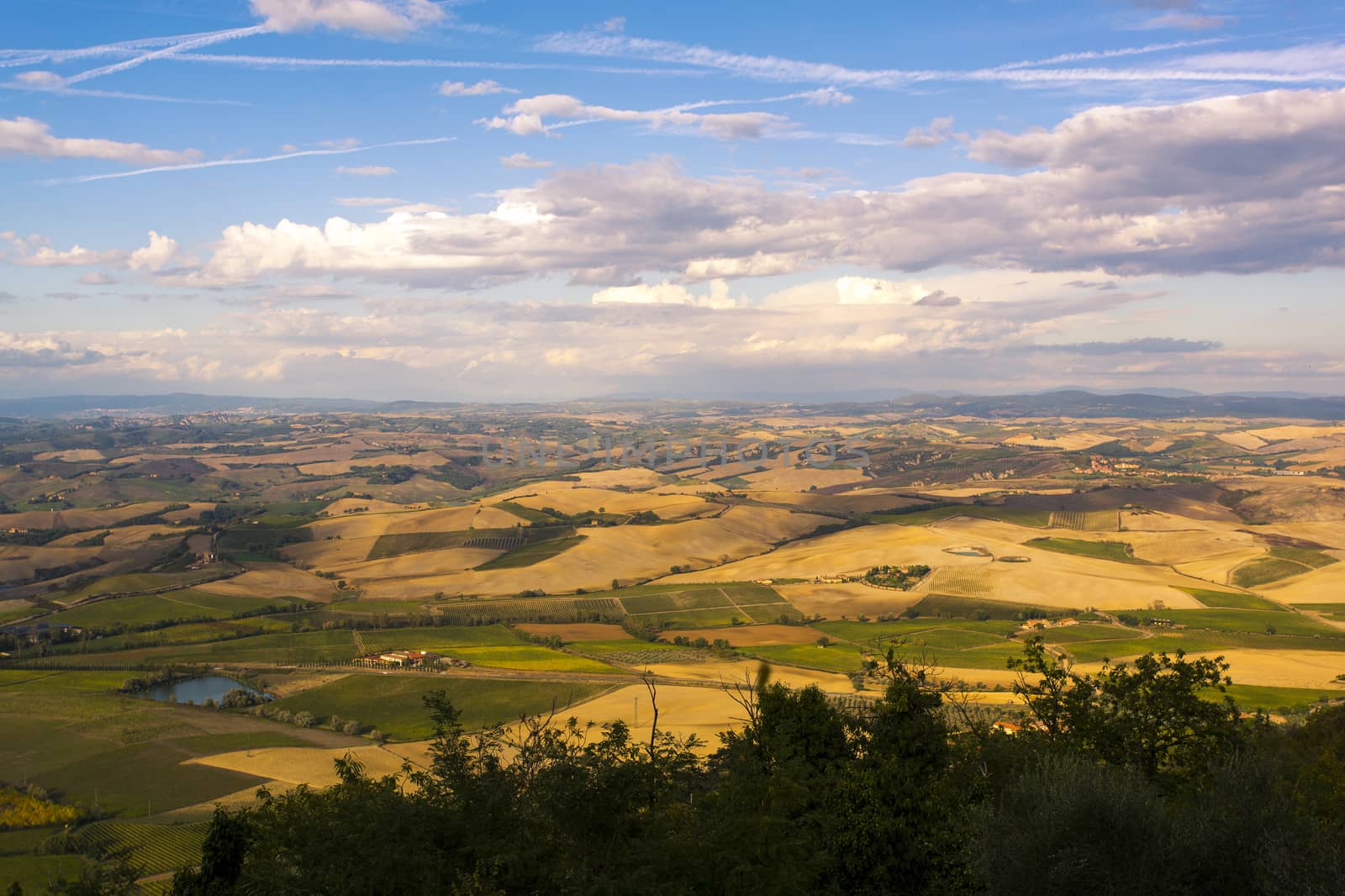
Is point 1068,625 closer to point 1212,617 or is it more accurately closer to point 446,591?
point 1212,617

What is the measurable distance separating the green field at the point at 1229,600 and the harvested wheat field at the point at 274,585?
119244mm

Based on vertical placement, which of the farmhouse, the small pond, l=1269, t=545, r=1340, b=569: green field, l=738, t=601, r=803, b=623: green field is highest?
l=1269, t=545, r=1340, b=569: green field

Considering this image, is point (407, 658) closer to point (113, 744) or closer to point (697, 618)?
point (113, 744)

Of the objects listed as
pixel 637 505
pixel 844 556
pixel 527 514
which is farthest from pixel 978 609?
pixel 527 514

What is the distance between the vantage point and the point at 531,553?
150m

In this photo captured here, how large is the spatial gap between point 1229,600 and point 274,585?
13417cm

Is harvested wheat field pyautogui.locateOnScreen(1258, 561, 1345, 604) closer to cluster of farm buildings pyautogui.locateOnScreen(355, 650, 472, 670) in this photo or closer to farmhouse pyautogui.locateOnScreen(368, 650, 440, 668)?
cluster of farm buildings pyautogui.locateOnScreen(355, 650, 472, 670)

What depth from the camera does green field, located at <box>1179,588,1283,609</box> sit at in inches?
4286

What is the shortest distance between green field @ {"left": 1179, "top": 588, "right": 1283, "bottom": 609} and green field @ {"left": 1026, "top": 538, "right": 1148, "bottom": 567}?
17.6 metres

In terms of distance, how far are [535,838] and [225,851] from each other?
16.3 meters

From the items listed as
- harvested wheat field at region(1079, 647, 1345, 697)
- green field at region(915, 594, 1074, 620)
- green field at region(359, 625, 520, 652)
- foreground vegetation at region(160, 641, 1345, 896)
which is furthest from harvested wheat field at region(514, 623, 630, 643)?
foreground vegetation at region(160, 641, 1345, 896)

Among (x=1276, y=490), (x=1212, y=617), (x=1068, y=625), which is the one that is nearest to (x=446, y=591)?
(x=1068, y=625)

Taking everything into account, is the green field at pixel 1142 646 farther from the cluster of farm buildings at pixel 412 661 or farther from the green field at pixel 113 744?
the green field at pixel 113 744

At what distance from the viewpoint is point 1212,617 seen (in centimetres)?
10331
